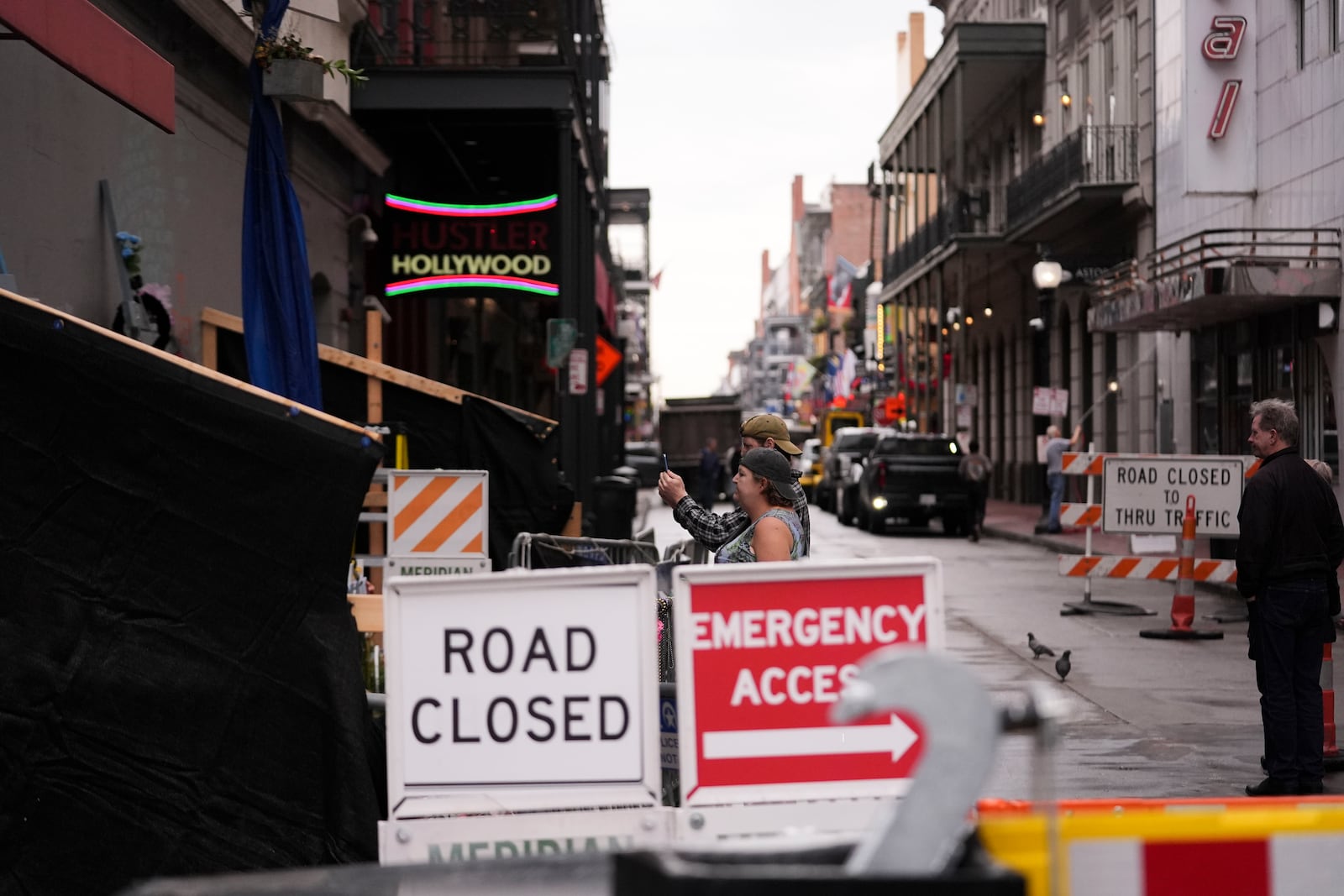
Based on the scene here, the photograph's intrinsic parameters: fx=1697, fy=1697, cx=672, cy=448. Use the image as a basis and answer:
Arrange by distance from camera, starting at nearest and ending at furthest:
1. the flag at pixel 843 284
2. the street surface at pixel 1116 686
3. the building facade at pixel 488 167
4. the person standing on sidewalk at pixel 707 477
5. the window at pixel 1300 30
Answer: the street surface at pixel 1116 686 < the building facade at pixel 488 167 < the window at pixel 1300 30 < the person standing on sidewalk at pixel 707 477 < the flag at pixel 843 284

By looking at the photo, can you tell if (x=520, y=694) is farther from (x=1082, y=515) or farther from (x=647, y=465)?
(x=647, y=465)

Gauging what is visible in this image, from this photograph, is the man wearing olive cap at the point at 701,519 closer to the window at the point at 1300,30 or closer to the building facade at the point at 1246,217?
the building facade at the point at 1246,217

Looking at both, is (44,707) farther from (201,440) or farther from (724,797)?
(724,797)

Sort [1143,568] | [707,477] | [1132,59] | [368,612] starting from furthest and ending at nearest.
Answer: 1. [707,477]
2. [1132,59]
3. [1143,568]
4. [368,612]

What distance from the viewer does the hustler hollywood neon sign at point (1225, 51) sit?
82.3 feet

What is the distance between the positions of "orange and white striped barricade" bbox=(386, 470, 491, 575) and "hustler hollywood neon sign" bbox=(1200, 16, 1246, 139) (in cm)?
1747

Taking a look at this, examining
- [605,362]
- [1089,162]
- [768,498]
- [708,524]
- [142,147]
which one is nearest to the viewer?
[768,498]

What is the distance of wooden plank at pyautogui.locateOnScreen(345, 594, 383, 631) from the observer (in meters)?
7.60

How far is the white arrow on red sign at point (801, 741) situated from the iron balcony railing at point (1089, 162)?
28.1 meters

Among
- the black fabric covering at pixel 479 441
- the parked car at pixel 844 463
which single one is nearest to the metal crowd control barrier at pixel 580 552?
the black fabric covering at pixel 479 441

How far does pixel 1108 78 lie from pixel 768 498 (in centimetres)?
2930

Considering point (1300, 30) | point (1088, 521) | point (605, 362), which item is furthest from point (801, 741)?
point (605, 362)

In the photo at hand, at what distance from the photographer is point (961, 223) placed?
39.8 m

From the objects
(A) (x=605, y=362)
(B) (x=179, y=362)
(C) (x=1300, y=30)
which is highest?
(C) (x=1300, y=30)
